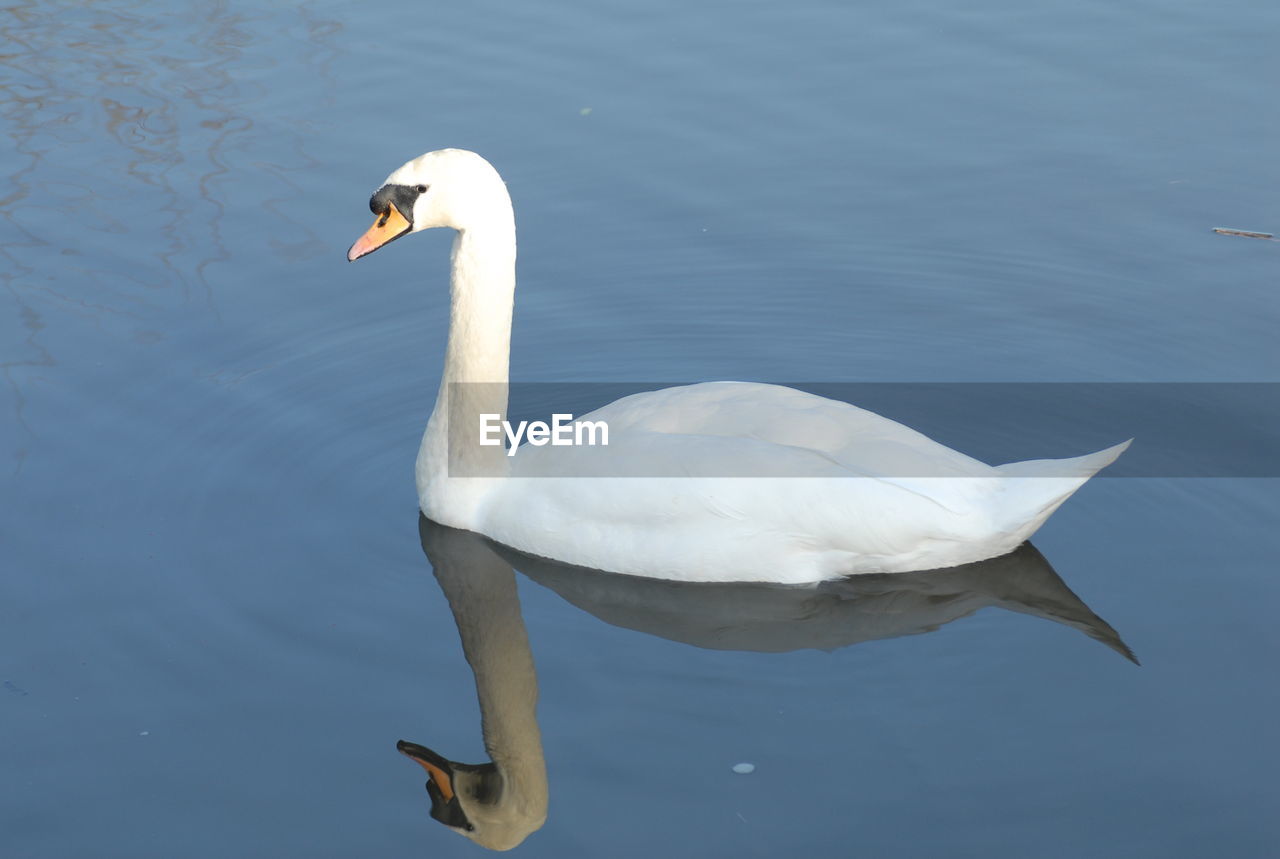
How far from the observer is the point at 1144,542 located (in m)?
6.63

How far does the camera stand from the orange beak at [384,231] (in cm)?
667

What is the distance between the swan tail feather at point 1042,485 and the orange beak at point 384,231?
250 cm

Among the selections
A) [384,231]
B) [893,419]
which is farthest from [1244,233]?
[384,231]

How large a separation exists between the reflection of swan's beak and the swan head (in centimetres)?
196

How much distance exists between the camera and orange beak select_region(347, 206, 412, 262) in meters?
Answer: 6.67

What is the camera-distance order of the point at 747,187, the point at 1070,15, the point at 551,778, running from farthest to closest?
the point at 1070,15, the point at 747,187, the point at 551,778

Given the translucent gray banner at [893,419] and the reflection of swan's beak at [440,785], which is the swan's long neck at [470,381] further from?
the reflection of swan's beak at [440,785]

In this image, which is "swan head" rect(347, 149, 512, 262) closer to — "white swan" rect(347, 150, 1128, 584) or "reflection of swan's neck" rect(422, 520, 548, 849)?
"white swan" rect(347, 150, 1128, 584)

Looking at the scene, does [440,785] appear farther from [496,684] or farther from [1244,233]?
[1244,233]

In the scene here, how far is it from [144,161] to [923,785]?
22.5ft

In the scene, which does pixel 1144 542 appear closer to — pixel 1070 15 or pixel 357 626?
pixel 357 626

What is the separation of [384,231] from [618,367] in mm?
1783

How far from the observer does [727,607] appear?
250 inches

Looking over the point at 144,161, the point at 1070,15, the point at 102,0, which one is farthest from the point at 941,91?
the point at 102,0
